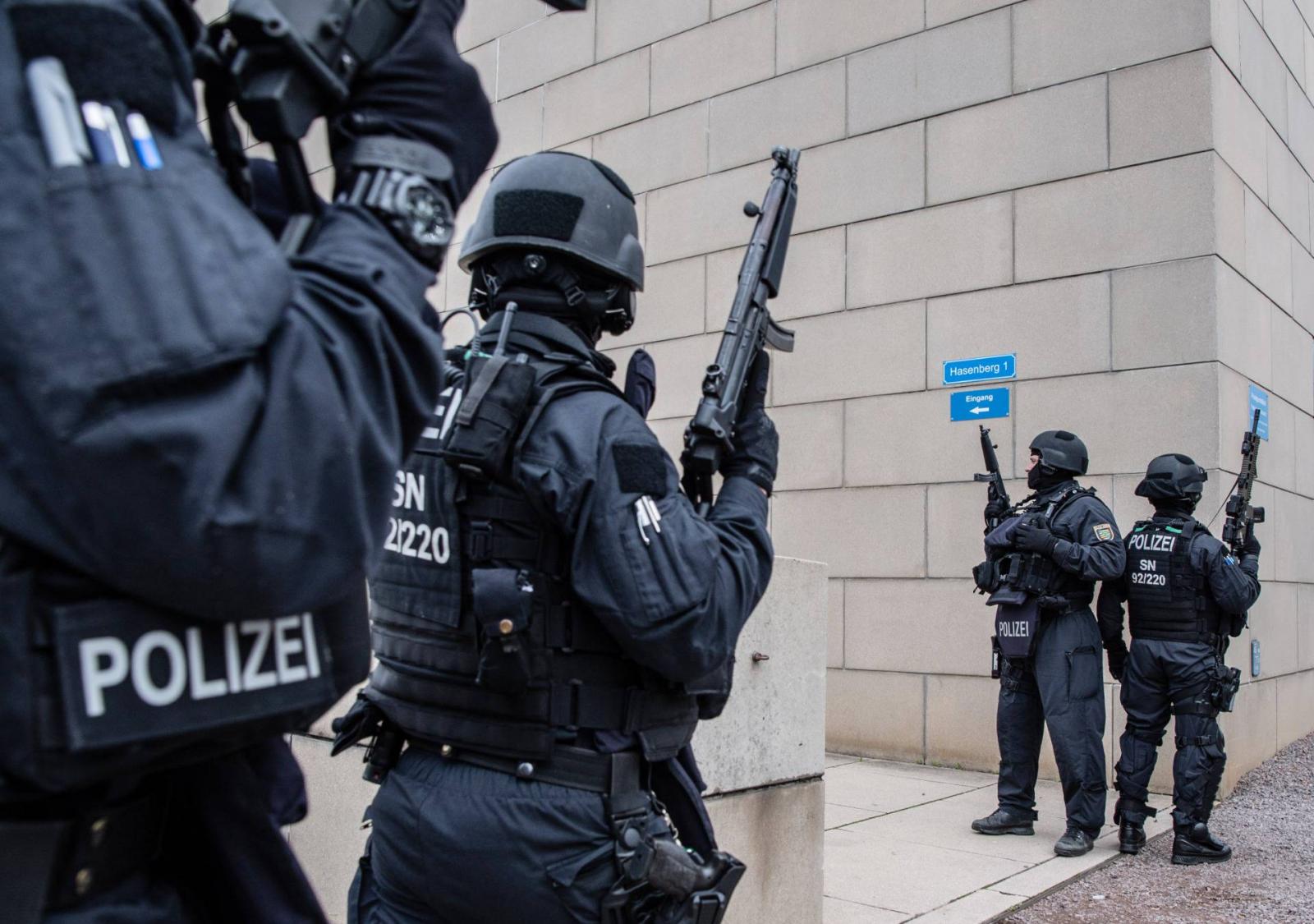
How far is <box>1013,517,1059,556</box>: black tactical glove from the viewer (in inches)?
243

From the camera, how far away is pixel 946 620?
785 cm

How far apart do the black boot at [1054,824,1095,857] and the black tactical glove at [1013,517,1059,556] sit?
1.45 metres

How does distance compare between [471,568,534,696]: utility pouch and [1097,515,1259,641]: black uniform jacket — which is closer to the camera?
[471,568,534,696]: utility pouch

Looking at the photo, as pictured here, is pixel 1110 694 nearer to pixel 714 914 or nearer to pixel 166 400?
pixel 714 914

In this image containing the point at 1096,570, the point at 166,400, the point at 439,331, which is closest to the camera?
the point at 166,400

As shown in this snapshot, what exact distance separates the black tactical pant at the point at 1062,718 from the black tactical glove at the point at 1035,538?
1.38ft

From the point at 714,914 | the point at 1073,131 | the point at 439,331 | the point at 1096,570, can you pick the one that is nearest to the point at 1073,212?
the point at 1073,131

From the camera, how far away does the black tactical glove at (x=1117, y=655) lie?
655 cm

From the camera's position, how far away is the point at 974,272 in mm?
8023

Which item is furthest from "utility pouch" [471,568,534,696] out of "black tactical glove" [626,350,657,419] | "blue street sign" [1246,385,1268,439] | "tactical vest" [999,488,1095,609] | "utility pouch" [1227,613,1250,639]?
"blue street sign" [1246,385,1268,439]

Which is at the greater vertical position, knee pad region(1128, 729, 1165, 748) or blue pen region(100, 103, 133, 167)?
blue pen region(100, 103, 133, 167)

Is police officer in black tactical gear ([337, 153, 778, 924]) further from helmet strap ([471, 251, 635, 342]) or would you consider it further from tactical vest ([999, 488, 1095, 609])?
tactical vest ([999, 488, 1095, 609])

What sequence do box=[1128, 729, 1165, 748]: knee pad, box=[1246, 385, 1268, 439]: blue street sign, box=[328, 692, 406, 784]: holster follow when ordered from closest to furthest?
box=[328, 692, 406, 784]: holster, box=[1128, 729, 1165, 748]: knee pad, box=[1246, 385, 1268, 439]: blue street sign

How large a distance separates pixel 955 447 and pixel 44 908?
7459 millimetres
